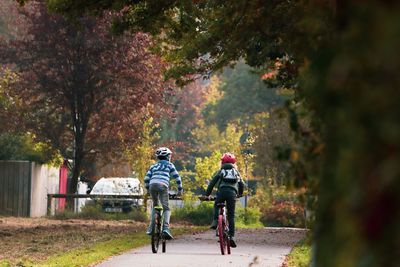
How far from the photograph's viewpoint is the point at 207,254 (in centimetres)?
1659

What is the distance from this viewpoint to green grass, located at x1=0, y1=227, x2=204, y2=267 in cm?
1438

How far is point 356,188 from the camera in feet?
8.10

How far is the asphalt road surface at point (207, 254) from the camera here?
1455 cm

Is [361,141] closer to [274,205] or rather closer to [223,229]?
[223,229]

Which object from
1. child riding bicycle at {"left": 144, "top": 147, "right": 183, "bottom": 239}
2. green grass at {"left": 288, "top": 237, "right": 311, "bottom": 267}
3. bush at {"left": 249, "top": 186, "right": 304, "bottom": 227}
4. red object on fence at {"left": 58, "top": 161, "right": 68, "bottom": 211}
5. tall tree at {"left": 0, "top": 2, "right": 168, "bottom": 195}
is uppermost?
tall tree at {"left": 0, "top": 2, "right": 168, "bottom": 195}

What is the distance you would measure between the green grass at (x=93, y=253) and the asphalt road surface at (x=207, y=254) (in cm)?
29

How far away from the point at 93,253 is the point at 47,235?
19.8ft

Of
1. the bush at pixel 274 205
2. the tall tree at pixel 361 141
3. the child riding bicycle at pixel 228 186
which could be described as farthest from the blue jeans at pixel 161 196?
the bush at pixel 274 205

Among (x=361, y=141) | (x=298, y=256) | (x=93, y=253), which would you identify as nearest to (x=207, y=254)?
(x=298, y=256)

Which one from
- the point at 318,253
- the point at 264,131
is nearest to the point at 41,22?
the point at 264,131

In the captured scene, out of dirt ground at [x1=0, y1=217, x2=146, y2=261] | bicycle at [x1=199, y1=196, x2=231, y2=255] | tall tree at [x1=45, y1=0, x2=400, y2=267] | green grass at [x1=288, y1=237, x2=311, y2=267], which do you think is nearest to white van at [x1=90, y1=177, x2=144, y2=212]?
dirt ground at [x1=0, y1=217, x2=146, y2=261]

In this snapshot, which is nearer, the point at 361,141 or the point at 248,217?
the point at 361,141

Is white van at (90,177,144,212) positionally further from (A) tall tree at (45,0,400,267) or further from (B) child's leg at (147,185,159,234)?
(A) tall tree at (45,0,400,267)

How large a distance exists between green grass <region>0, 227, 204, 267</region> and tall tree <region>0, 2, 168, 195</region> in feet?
31.5
